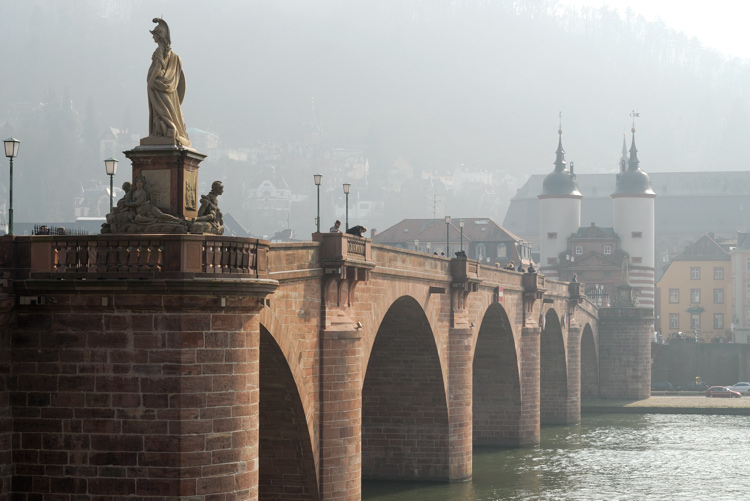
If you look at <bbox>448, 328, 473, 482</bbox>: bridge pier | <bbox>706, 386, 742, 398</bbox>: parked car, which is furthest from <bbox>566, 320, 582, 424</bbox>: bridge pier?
<bbox>448, 328, 473, 482</bbox>: bridge pier

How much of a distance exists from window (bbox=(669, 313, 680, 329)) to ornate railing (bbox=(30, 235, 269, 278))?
11788cm

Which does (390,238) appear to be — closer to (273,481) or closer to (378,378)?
(378,378)

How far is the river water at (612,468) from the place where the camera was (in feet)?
156

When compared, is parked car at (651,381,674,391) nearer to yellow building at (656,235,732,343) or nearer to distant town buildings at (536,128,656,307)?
distant town buildings at (536,128,656,307)

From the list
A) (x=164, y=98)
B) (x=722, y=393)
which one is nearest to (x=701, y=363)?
(x=722, y=393)

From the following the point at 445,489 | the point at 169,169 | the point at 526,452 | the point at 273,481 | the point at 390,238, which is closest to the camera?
the point at 169,169

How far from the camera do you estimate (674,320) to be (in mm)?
135500

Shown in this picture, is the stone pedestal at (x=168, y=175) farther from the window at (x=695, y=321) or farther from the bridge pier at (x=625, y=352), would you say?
the window at (x=695, y=321)

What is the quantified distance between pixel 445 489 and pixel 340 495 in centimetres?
1458

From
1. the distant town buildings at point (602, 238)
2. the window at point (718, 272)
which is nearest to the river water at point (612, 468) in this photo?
the distant town buildings at point (602, 238)

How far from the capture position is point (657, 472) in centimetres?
5500

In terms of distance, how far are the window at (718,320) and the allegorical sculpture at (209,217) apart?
116610 mm

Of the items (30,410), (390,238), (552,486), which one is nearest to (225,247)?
(30,410)

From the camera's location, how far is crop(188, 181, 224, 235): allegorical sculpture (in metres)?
22.9
